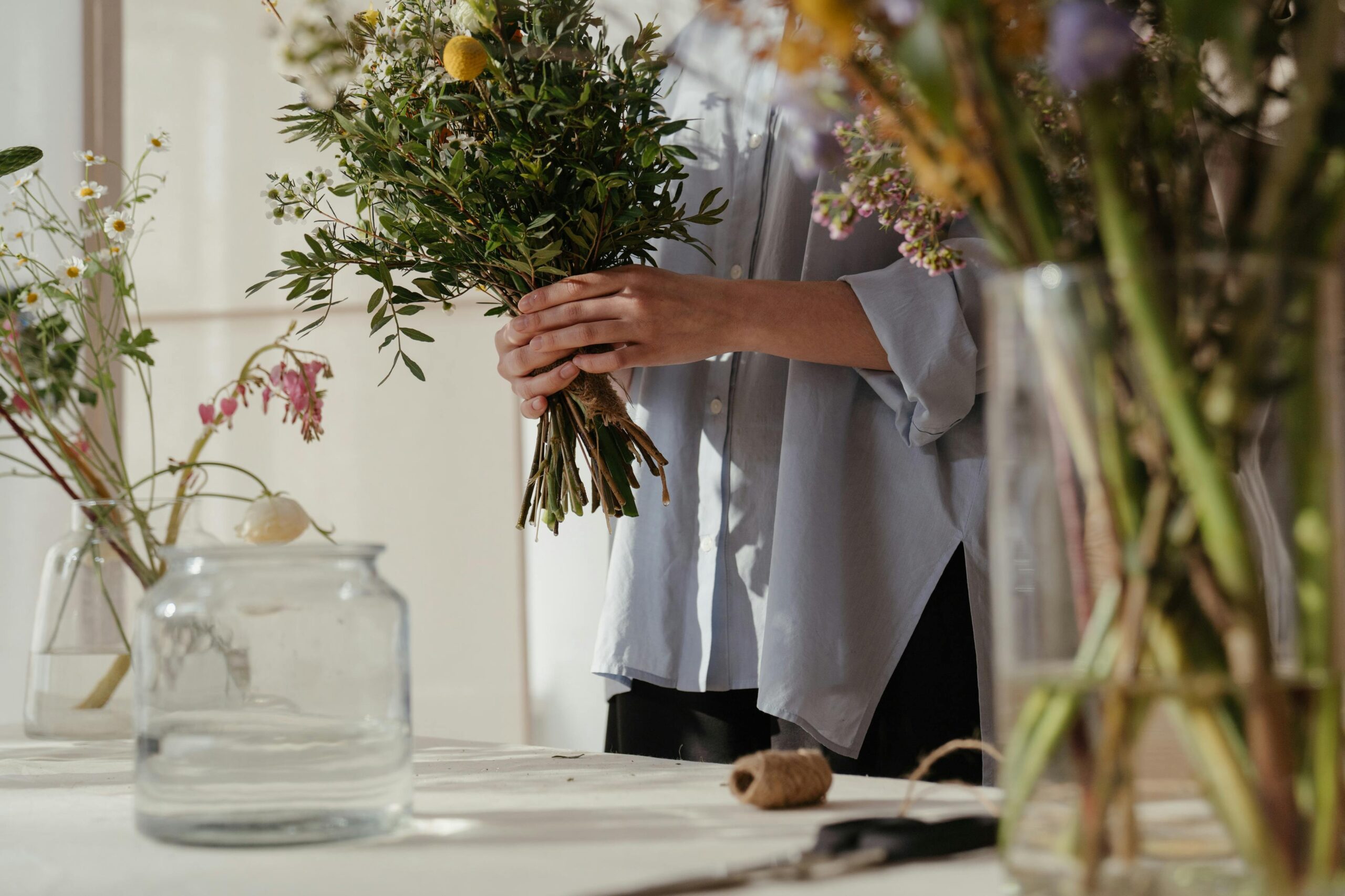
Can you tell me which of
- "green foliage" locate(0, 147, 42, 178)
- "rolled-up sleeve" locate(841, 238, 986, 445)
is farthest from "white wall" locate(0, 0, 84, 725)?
"rolled-up sleeve" locate(841, 238, 986, 445)

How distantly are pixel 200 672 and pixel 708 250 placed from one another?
0.81 meters

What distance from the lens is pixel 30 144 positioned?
1.83m

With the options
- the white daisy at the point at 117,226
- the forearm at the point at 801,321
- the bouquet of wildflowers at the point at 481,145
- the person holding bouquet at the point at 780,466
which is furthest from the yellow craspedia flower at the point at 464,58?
the white daisy at the point at 117,226

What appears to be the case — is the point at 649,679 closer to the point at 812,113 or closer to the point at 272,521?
the point at 272,521

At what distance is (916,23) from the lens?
0.37 m

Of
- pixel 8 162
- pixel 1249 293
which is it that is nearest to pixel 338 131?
pixel 8 162

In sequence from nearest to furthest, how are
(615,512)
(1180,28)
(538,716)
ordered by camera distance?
(1180,28) → (615,512) → (538,716)

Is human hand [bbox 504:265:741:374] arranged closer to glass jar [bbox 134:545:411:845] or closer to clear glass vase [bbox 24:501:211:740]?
clear glass vase [bbox 24:501:211:740]

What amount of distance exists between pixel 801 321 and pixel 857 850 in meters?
0.63

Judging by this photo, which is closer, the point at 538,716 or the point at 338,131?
the point at 338,131

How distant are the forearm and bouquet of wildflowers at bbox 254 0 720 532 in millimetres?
87

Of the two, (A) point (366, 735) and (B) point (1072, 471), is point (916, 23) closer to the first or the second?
(B) point (1072, 471)

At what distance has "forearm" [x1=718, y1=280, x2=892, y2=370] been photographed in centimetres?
105

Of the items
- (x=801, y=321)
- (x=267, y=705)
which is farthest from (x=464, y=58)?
(x=267, y=705)
